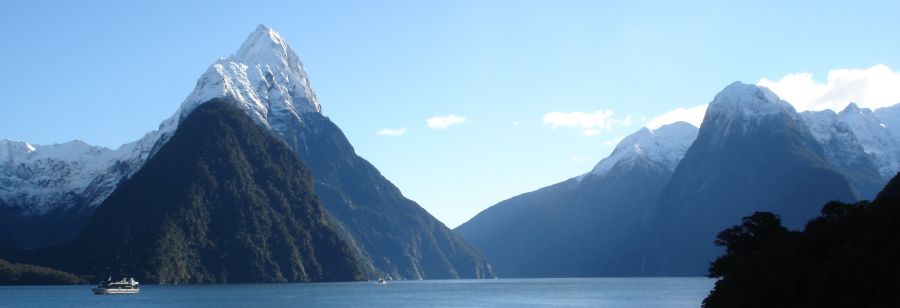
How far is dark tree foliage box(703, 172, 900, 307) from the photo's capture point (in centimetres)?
5844

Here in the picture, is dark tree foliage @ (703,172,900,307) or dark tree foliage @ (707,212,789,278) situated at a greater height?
dark tree foliage @ (707,212,789,278)

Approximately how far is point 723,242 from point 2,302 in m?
123

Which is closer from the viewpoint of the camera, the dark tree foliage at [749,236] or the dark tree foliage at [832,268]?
the dark tree foliage at [832,268]

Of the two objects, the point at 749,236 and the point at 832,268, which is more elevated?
the point at 749,236

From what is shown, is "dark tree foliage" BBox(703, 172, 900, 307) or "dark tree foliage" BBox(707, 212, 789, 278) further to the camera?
"dark tree foliage" BBox(707, 212, 789, 278)

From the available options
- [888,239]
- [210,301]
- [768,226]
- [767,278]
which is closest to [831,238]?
[767,278]

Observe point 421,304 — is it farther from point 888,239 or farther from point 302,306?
point 888,239

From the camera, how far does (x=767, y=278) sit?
73.9m

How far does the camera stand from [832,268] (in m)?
63.3

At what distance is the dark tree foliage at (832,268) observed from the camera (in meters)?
58.4

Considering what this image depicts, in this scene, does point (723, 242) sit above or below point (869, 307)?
above

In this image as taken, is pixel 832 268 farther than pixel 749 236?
No

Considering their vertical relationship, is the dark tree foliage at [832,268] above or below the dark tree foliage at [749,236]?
below

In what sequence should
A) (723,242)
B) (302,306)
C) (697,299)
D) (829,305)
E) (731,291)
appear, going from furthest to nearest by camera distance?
(697,299)
(302,306)
(723,242)
(731,291)
(829,305)
